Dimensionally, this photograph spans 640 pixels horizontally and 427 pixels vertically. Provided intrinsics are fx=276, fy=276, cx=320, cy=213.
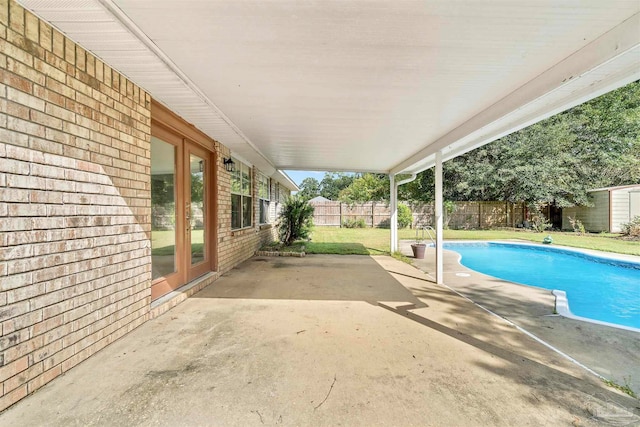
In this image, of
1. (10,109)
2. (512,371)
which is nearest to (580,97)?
(512,371)

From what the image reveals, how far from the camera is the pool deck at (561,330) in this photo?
243cm

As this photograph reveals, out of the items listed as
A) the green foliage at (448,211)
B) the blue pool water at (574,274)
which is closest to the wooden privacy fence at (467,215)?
the green foliage at (448,211)

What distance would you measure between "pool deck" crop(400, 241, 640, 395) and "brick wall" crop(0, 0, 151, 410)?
4.37 m

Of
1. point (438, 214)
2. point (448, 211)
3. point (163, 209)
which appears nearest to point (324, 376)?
point (163, 209)

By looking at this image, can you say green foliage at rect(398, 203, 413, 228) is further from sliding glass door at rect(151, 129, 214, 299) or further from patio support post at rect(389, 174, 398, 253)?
sliding glass door at rect(151, 129, 214, 299)

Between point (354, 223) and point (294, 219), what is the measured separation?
9510mm

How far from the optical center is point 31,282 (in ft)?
6.31

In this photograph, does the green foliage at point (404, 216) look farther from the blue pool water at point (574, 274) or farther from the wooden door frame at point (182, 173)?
the wooden door frame at point (182, 173)

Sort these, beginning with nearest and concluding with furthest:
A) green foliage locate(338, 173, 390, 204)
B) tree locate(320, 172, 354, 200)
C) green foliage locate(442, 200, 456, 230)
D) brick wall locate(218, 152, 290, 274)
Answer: brick wall locate(218, 152, 290, 274)
green foliage locate(442, 200, 456, 230)
green foliage locate(338, 173, 390, 204)
tree locate(320, 172, 354, 200)

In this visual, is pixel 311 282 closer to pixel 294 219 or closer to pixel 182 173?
pixel 182 173

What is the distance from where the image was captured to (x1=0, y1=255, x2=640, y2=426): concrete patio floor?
5.82ft

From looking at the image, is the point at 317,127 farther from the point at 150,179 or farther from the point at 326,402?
the point at 326,402

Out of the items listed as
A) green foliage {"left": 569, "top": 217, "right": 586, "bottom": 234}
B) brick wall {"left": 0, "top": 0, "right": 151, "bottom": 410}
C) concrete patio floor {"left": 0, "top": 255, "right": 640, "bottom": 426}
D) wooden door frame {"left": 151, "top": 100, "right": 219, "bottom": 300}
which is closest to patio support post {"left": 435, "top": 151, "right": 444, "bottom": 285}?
concrete patio floor {"left": 0, "top": 255, "right": 640, "bottom": 426}

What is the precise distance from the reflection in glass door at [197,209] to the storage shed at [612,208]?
63.2 ft
